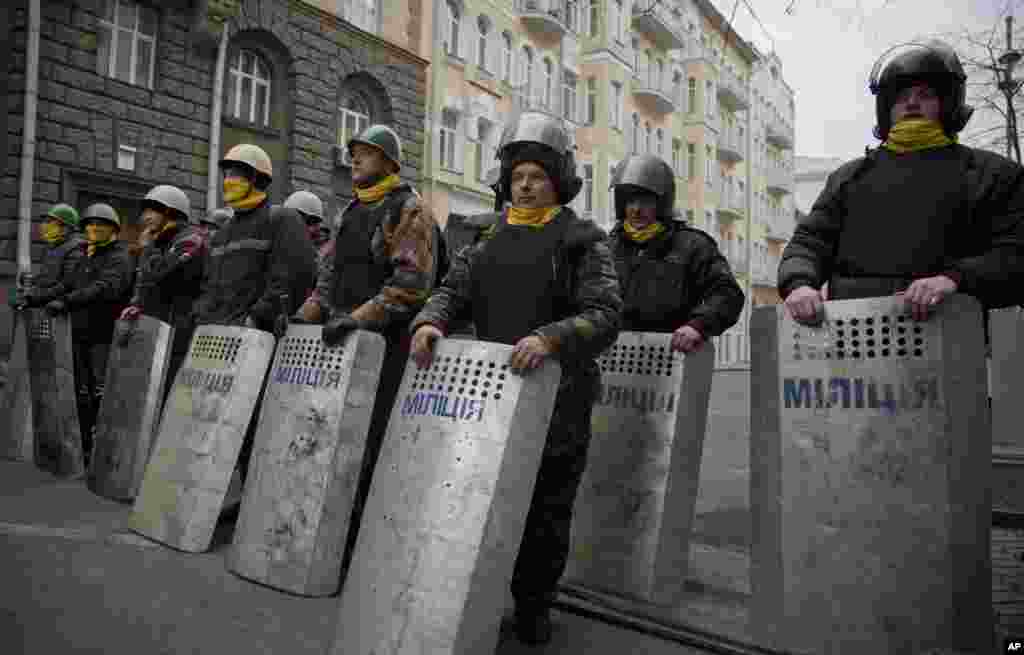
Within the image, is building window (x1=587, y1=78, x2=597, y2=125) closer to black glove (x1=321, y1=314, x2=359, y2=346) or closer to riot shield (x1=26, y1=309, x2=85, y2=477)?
riot shield (x1=26, y1=309, x2=85, y2=477)

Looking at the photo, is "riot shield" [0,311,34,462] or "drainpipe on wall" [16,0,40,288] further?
"drainpipe on wall" [16,0,40,288]

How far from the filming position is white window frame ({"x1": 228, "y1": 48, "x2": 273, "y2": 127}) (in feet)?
47.9

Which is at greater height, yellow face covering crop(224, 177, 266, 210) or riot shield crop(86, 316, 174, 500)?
yellow face covering crop(224, 177, 266, 210)

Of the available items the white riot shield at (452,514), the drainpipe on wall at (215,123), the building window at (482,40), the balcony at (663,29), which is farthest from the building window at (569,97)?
the white riot shield at (452,514)

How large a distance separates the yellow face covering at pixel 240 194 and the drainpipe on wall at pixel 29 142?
334 inches

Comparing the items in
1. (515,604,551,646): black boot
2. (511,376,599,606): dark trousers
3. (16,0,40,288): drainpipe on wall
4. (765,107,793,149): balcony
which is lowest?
(515,604,551,646): black boot

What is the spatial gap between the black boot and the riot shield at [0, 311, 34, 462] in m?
5.08

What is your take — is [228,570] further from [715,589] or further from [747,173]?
[747,173]

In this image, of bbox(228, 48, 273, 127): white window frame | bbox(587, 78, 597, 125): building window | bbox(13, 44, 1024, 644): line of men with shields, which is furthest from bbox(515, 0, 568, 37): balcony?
bbox(13, 44, 1024, 644): line of men with shields

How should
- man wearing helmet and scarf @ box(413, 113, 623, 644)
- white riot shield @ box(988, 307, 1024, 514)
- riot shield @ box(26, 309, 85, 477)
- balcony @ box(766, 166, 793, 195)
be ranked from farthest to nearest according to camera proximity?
balcony @ box(766, 166, 793, 195) < white riot shield @ box(988, 307, 1024, 514) < riot shield @ box(26, 309, 85, 477) < man wearing helmet and scarf @ box(413, 113, 623, 644)

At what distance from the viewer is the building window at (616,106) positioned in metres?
26.7

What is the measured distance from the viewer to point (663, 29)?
29.7 metres

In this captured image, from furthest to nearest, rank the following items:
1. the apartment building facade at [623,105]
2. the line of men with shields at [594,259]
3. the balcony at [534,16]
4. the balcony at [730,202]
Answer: the balcony at [730,202], the balcony at [534,16], the apartment building facade at [623,105], the line of men with shields at [594,259]

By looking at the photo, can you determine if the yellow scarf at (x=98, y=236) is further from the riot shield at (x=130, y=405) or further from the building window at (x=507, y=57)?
the building window at (x=507, y=57)
